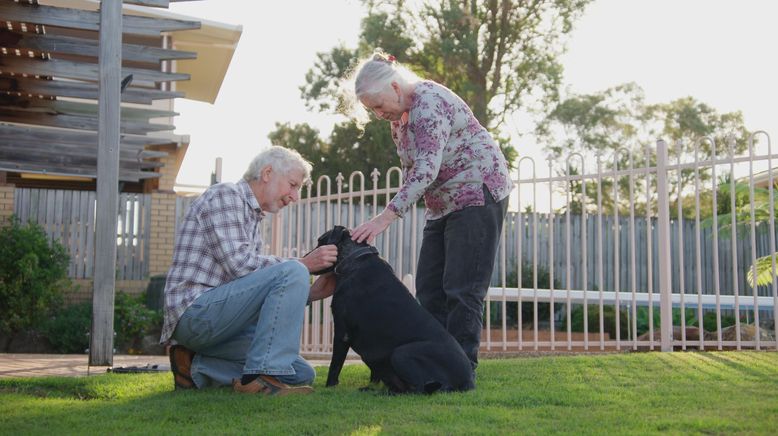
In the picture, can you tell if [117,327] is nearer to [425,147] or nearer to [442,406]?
[425,147]

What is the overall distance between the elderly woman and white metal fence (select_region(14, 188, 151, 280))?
8666 mm

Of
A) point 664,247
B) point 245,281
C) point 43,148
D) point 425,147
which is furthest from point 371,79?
point 43,148

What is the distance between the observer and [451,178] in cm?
414

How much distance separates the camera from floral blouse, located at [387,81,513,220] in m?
3.96

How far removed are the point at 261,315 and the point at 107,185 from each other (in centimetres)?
242

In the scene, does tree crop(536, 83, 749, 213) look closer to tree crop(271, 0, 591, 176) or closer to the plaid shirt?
tree crop(271, 0, 591, 176)

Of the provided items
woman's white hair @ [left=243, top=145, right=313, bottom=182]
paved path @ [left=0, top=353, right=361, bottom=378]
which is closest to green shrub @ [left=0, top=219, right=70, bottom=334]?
paved path @ [left=0, top=353, right=361, bottom=378]

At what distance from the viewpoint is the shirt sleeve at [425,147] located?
3.94 m

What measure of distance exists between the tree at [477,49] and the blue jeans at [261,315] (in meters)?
14.6

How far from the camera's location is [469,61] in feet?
61.1

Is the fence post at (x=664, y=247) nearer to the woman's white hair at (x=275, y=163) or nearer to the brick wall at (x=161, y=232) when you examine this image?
the woman's white hair at (x=275, y=163)

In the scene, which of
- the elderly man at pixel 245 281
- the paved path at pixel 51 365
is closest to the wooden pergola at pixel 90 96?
the paved path at pixel 51 365

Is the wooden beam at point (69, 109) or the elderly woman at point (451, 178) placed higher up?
the wooden beam at point (69, 109)

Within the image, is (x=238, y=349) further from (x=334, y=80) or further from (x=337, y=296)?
(x=334, y=80)
